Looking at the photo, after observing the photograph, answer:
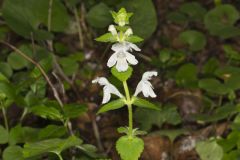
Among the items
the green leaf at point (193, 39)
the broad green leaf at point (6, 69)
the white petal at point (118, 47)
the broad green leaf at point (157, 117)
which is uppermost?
the green leaf at point (193, 39)

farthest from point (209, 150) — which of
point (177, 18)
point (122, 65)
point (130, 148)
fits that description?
point (177, 18)

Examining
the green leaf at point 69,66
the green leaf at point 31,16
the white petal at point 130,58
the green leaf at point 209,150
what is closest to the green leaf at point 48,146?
the white petal at point 130,58

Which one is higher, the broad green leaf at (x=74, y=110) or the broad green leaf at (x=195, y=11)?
the broad green leaf at (x=195, y=11)

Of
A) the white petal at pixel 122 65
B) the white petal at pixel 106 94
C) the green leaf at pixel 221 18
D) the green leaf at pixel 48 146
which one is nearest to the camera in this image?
the white petal at pixel 122 65

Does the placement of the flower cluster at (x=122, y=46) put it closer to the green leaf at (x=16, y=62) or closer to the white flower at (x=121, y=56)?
the white flower at (x=121, y=56)

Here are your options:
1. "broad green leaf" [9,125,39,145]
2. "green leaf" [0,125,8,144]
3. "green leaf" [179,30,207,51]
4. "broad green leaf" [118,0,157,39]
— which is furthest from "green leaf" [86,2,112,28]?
"green leaf" [0,125,8,144]

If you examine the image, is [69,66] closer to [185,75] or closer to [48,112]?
[185,75]

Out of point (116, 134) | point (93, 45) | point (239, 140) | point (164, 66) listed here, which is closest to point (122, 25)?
point (239, 140)

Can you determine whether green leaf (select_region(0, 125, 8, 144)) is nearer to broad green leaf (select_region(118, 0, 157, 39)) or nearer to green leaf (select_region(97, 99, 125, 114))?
green leaf (select_region(97, 99, 125, 114))
